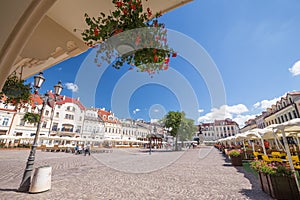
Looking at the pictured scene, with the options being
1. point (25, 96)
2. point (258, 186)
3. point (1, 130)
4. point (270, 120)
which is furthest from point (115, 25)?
point (270, 120)

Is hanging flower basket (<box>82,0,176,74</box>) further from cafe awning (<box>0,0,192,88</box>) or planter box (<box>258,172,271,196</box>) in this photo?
planter box (<box>258,172,271,196</box>)

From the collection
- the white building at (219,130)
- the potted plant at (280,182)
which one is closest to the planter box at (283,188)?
the potted plant at (280,182)

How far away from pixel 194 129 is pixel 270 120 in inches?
681

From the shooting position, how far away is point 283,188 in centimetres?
422

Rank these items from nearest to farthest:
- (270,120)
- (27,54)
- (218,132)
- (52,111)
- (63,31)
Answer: (27,54)
(63,31)
(270,120)
(52,111)
(218,132)

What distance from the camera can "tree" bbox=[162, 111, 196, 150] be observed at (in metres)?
31.2

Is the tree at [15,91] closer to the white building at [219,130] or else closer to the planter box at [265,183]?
the planter box at [265,183]

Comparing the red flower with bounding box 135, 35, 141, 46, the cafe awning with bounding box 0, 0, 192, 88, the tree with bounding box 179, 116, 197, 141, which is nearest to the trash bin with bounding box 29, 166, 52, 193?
the cafe awning with bounding box 0, 0, 192, 88

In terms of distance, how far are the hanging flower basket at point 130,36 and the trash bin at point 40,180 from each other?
4789mm

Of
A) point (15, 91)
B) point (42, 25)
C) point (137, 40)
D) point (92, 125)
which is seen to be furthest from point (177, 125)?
point (137, 40)

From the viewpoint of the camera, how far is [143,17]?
2.06 m

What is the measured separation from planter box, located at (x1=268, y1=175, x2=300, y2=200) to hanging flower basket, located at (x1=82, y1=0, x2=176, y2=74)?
510 cm

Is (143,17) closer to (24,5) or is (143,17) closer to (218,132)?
(24,5)

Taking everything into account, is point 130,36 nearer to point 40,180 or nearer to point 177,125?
point 40,180
